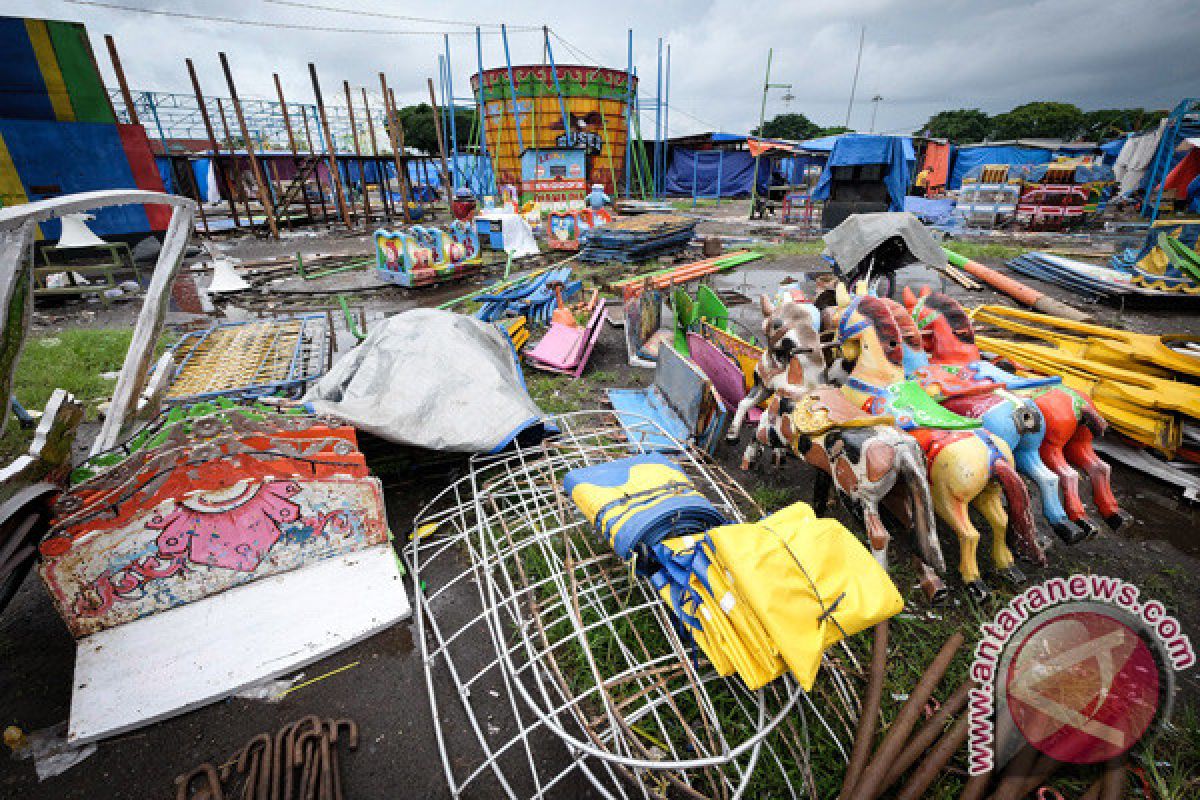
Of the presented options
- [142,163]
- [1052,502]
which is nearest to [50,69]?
[142,163]

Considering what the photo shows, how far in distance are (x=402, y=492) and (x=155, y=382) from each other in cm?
228

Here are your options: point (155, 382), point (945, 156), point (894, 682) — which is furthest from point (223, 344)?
point (945, 156)

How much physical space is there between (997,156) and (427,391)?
32447 millimetres

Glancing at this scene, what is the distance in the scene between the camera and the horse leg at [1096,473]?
9.87 ft

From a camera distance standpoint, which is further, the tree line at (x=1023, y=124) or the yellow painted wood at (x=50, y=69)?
the tree line at (x=1023, y=124)

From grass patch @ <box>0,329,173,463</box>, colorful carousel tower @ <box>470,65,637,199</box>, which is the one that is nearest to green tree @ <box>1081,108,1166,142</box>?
colorful carousel tower @ <box>470,65,637,199</box>

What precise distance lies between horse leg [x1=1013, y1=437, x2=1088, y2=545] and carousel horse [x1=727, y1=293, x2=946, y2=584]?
2.13 feet

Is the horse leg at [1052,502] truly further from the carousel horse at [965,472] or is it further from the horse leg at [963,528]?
the horse leg at [963,528]

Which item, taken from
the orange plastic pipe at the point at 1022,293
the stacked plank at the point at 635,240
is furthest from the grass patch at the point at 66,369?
the orange plastic pipe at the point at 1022,293

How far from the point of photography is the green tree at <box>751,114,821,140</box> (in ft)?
183

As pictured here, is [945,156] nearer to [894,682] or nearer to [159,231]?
[894,682]

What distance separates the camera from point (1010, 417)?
9.66ft

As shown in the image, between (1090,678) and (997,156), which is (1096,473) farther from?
(997,156)

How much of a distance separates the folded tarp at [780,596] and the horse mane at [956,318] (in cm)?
298
